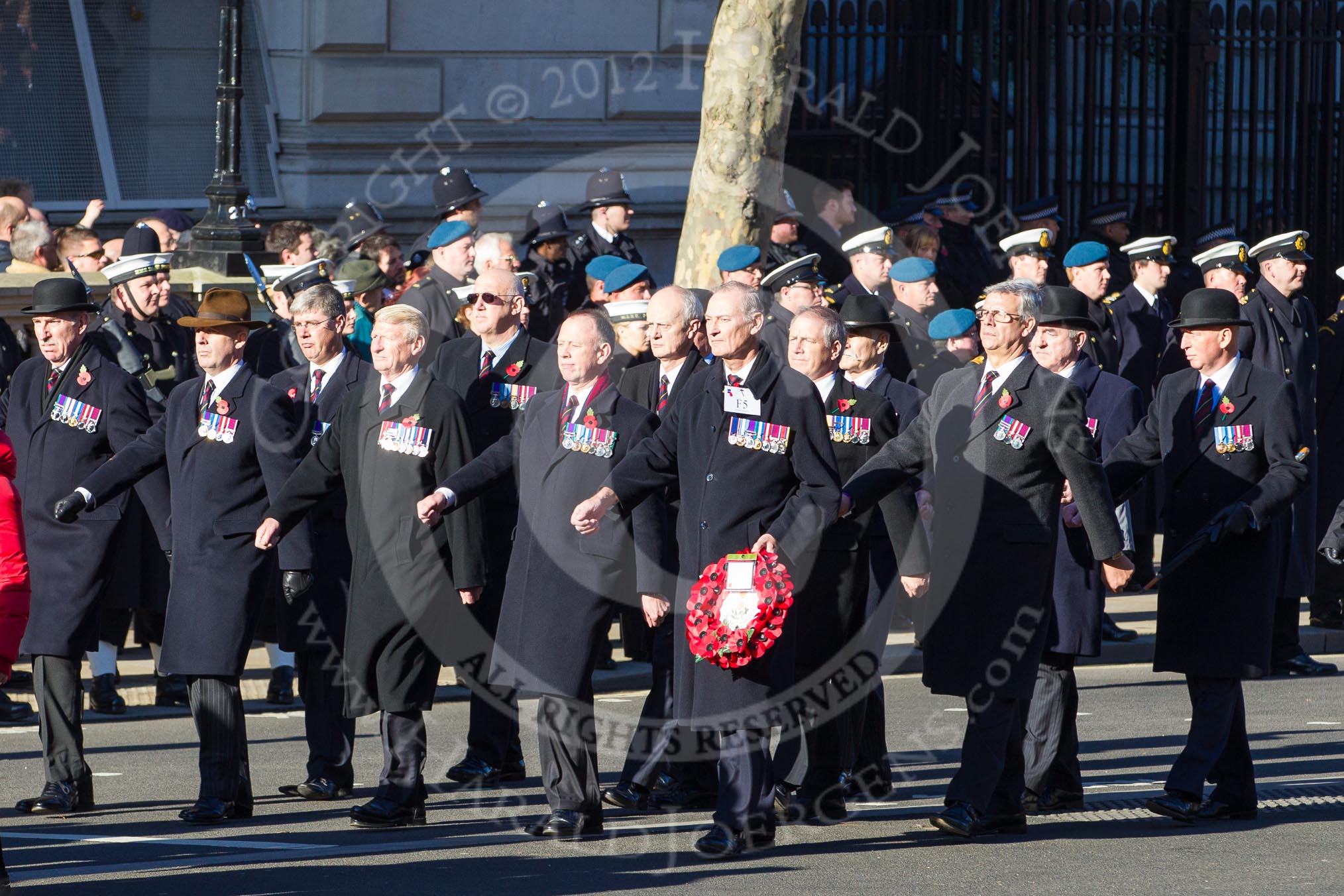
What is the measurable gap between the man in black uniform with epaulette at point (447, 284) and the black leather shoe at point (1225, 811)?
16.8 feet

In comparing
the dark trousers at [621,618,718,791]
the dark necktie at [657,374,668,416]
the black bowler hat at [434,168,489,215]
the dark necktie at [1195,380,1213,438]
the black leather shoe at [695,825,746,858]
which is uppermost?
the black bowler hat at [434,168,489,215]

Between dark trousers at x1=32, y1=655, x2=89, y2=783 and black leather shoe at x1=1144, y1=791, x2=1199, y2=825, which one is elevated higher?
dark trousers at x1=32, y1=655, x2=89, y2=783

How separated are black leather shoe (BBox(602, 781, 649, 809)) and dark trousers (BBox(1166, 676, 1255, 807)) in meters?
1.97

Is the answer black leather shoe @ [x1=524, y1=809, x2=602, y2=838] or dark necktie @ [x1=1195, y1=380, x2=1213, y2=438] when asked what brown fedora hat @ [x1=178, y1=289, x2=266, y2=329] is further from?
dark necktie @ [x1=1195, y1=380, x2=1213, y2=438]

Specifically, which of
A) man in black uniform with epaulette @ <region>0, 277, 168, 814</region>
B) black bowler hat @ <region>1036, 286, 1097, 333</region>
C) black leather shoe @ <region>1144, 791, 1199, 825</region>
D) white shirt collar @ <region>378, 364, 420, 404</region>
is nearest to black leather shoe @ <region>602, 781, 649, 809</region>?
white shirt collar @ <region>378, 364, 420, 404</region>

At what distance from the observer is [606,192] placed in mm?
14047

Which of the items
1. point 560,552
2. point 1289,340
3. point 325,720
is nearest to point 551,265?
point 1289,340

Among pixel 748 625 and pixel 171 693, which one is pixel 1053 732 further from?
pixel 171 693

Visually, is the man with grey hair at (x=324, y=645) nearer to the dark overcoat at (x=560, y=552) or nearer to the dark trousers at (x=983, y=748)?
the dark overcoat at (x=560, y=552)

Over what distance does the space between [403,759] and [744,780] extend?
52.3 inches

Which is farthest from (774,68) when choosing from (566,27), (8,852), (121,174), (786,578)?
(8,852)

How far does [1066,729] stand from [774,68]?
21.5ft

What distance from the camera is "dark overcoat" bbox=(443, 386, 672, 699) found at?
Result: 7.95 m

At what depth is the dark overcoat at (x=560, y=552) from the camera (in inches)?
313
